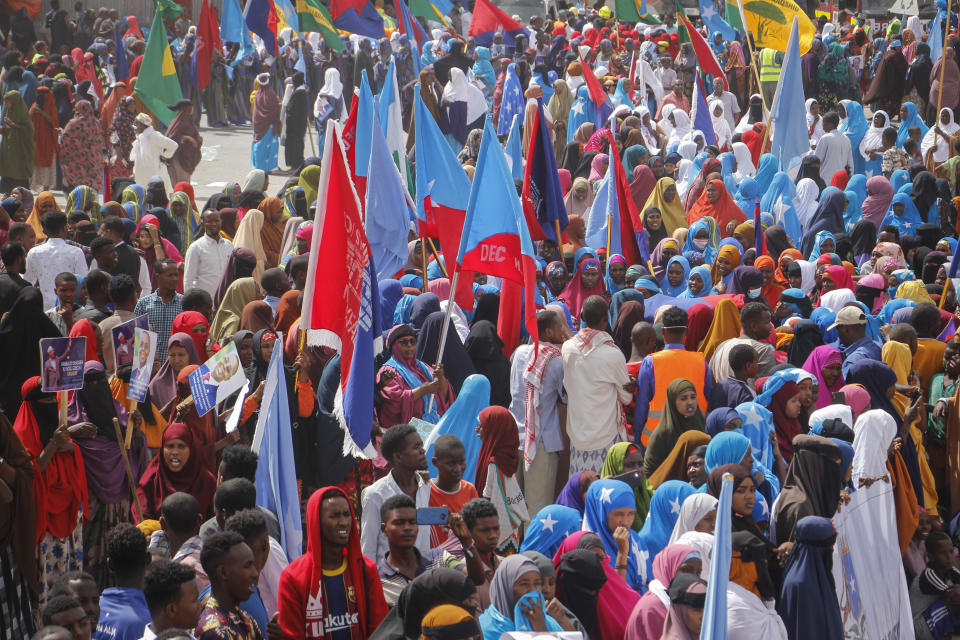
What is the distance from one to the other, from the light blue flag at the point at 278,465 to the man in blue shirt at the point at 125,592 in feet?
3.16

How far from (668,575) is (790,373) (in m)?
1.99

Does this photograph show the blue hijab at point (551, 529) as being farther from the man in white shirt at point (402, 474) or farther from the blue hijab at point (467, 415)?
the blue hijab at point (467, 415)

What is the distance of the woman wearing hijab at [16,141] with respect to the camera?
1375 cm

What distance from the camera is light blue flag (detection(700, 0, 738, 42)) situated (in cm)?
1989

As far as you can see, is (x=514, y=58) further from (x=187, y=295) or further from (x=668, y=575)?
(x=668, y=575)

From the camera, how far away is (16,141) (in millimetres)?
13805

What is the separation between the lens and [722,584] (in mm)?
3428

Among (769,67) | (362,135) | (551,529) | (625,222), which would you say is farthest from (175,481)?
(769,67)

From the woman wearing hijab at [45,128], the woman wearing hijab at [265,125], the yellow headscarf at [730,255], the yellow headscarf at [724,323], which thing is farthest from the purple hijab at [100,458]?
the woman wearing hijab at [265,125]

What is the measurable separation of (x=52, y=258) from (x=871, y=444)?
4.98 m

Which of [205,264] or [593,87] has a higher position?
[593,87]

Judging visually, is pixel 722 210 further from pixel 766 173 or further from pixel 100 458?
pixel 100 458

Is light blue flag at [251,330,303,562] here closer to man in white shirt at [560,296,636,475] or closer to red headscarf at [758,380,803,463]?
man in white shirt at [560,296,636,475]

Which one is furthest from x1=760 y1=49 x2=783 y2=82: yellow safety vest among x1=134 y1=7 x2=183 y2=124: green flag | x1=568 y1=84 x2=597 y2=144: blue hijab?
x1=134 y1=7 x2=183 y2=124: green flag
